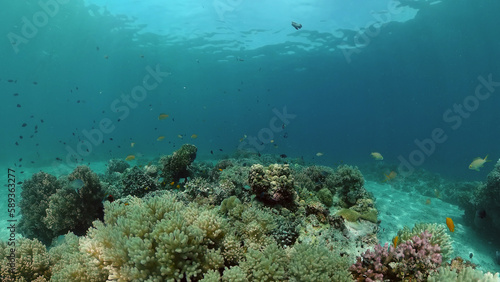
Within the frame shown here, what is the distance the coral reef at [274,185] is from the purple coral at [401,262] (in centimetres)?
312

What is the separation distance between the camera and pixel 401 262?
3.71 metres

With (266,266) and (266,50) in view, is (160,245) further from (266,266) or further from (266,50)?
(266,50)

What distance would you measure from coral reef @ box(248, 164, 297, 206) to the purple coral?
3.12m

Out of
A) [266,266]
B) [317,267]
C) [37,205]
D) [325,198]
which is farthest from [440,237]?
[37,205]

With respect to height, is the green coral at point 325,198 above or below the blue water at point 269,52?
below

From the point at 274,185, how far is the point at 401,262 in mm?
3699

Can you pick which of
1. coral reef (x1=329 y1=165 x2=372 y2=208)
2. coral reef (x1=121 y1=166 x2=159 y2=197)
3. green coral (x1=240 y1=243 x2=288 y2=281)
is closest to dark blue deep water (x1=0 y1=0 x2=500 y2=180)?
coral reef (x1=121 y1=166 x2=159 y2=197)

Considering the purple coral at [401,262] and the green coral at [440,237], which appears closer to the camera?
the purple coral at [401,262]

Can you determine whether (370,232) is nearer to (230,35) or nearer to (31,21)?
(230,35)

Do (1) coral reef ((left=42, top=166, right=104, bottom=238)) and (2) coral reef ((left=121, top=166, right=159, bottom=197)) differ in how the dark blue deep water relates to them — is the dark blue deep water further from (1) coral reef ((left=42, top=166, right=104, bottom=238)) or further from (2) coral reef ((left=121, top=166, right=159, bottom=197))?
(1) coral reef ((left=42, top=166, right=104, bottom=238))

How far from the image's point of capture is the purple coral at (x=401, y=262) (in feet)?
11.8

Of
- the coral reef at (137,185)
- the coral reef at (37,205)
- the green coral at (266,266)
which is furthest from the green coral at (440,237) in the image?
the coral reef at (37,205)

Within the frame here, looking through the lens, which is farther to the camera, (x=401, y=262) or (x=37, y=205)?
(x=37, y=205)

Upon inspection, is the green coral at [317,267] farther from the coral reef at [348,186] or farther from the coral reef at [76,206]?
the coral reef at [76,206]
